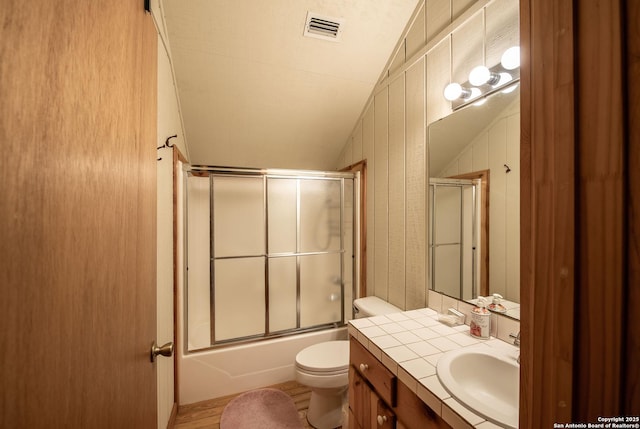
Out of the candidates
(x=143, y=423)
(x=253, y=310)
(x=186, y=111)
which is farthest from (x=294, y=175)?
(x=143, y=423)

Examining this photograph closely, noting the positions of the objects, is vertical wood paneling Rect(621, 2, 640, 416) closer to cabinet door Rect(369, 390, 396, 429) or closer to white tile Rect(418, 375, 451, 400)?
white tile Rect(418, 375, 451, 400)

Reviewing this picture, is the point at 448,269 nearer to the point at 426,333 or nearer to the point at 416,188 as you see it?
the point at 426,333

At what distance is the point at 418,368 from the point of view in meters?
0.87

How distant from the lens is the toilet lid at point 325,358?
1591 millimetres

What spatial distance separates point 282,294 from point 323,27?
2229mm

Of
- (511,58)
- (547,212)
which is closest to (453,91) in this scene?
(511,58)

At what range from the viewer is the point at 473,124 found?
1.25 m

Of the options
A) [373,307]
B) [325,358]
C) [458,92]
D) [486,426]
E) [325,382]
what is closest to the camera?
[486,426]

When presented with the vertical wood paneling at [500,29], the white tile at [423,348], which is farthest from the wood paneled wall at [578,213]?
the vertical wood paneling at [500,29]

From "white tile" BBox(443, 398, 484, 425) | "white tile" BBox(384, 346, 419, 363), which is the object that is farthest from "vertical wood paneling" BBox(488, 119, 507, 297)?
"white tile" BBox(443, 398, 484, 425)

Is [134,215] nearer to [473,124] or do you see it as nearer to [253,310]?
[473,124]

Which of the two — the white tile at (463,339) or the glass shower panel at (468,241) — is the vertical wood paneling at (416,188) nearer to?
the glass shower panel at (468,241)

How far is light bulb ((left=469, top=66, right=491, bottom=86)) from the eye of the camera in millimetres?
1141

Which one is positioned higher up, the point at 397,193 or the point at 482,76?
the point at 482,76
